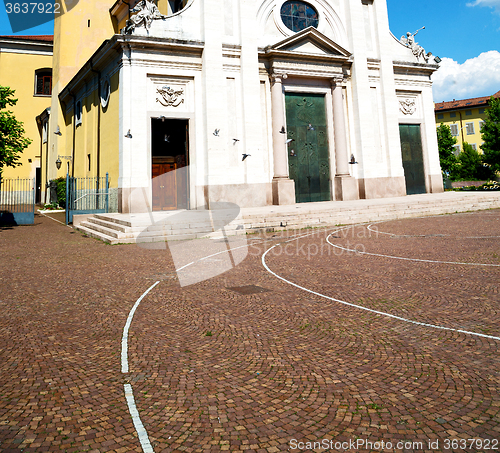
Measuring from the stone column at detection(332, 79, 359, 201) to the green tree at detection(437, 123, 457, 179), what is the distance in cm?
3630

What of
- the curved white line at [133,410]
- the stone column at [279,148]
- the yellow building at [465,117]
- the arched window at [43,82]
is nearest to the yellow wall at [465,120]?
the yellow building at [465,117]

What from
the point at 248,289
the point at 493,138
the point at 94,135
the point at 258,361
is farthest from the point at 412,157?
the point at 258,361

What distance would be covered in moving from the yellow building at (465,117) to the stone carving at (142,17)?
5949 centimetres

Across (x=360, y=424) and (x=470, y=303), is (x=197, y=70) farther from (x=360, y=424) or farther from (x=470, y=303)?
(x=360, y=424)

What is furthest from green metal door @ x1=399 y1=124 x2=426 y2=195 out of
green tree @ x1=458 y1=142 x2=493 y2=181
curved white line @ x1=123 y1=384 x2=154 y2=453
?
curved white line @ x1=123 y1=384 x2=154 y2=453

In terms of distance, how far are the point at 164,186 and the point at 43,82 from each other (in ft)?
92.5

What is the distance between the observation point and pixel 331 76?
2641cm

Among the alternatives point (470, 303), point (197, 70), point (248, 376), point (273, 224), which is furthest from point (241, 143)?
point (248, 376)

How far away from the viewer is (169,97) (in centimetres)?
2247

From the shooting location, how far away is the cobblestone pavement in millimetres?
2875

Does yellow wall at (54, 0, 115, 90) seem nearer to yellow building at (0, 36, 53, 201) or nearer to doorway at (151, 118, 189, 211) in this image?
yellow building at (0, 36, 53, 201)

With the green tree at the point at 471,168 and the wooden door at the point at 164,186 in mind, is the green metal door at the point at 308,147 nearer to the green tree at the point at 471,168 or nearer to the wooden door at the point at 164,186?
the wooden door at the point at 164,186

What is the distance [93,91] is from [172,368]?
27691 mm

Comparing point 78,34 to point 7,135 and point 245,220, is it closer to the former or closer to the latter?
point 7,135
